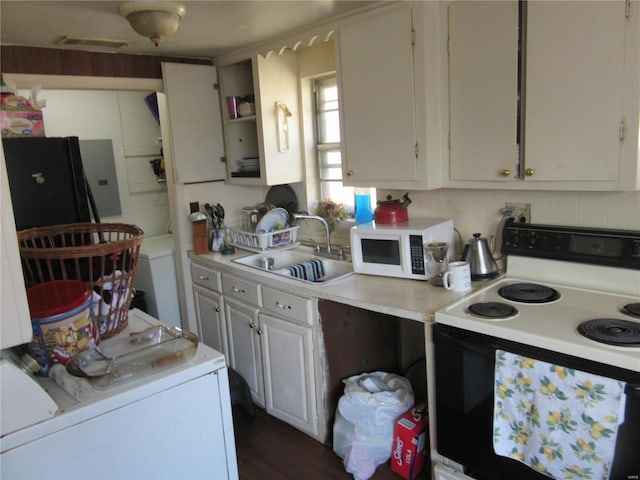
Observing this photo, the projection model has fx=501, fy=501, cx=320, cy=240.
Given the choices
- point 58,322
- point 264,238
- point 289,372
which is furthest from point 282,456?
point 58,322

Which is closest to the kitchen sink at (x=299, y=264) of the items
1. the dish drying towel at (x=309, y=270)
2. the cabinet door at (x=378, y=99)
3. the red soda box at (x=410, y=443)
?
the dish drying towel at (x=309, y=270)

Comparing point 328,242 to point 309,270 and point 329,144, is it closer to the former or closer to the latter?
point 309,270

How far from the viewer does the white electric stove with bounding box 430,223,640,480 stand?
1467 millimetres

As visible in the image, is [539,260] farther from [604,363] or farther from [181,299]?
[181,299]

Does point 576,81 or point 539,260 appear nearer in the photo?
point 576,81

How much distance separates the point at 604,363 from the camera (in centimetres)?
144

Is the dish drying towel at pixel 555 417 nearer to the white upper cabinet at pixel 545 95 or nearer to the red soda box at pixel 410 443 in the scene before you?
Result: the red soda box at pixel 410 443

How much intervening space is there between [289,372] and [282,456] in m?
0.41

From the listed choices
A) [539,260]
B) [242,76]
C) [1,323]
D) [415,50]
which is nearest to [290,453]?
[539,260]

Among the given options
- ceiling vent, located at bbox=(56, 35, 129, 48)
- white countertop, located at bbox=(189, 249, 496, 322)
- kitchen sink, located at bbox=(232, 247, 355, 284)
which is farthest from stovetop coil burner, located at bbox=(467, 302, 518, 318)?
ceiling vent, located at bbox=(56, 35, 129, 48)

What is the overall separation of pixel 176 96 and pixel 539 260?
90.5 inches

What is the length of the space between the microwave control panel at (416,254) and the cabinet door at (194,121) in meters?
1.63

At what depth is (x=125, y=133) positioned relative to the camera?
431 cm

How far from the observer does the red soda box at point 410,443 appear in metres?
2.15
